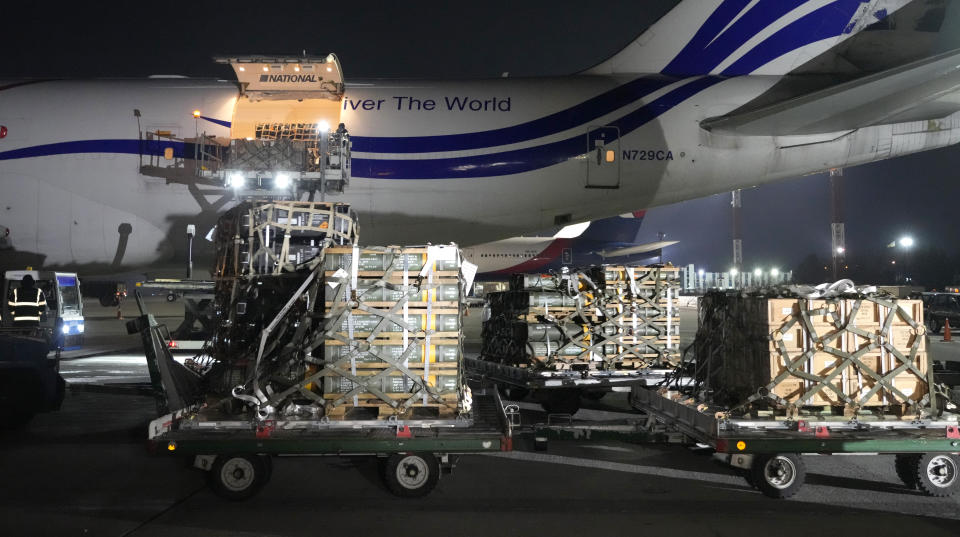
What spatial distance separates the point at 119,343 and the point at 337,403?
19.5 metres

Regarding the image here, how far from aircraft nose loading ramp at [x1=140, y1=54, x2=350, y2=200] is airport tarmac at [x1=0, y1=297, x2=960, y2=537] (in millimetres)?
4868

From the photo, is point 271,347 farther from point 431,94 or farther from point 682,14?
point 682,14

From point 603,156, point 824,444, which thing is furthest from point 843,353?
point 603,156

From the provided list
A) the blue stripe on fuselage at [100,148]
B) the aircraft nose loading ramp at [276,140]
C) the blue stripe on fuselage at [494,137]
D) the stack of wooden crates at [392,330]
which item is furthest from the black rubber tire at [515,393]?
the blue stripe on fuselage at [100,148]

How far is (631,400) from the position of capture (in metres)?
8.90

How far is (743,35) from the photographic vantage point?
42.6ft

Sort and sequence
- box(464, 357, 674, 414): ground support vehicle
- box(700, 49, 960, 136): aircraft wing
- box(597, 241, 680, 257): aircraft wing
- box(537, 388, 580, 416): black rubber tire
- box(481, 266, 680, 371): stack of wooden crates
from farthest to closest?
box(597, 241, 680, 257): aircraft wing < box(481, 266, 680, 371): stack of wooden crates < box(537, 388, 580, 416): black rubber tire < box(464, 357, 674, 414): ground support vehicle < box(700, 49, 960, 136): aircraft wing

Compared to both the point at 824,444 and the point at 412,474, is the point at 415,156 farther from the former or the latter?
the point at 824,444

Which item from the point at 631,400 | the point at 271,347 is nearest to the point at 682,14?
the point at 631,400

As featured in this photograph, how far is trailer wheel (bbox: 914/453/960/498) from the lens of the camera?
6.23 meters

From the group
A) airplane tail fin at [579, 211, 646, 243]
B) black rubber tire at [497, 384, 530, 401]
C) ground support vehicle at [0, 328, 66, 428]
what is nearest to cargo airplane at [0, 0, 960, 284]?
black rubber tire at [497, 384, 530, 401]

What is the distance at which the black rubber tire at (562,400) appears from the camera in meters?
10.4

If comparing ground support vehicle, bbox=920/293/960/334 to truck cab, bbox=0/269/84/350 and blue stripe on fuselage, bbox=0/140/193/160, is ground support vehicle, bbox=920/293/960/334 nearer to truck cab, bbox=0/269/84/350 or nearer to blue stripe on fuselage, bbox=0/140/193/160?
blue stripe on fuselage, bbox=0/140/193/160

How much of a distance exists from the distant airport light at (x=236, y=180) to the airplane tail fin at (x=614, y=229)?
3516 cm
